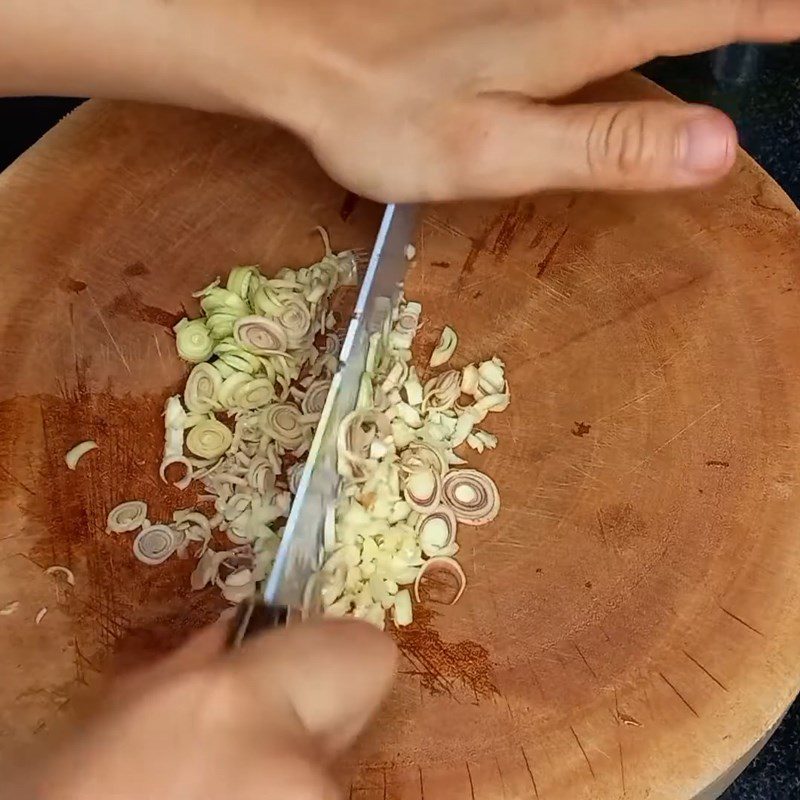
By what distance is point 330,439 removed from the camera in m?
0.78

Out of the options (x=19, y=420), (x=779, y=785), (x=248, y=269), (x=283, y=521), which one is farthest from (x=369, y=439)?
(x=779, y=785)

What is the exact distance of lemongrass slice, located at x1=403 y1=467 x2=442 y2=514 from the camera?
2.68ft

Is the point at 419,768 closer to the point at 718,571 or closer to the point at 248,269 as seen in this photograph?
the point at 718,571

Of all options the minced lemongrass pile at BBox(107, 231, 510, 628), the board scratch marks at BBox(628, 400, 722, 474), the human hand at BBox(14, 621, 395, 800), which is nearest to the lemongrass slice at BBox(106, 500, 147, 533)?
the minced lemongrass pile at BBox(107, 231, 510, 628)

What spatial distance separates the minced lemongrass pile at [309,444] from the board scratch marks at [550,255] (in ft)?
0.35

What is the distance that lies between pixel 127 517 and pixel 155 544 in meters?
0.03

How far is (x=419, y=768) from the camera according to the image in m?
0.69

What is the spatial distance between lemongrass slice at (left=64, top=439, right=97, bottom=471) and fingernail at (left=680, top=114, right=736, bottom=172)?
0.55 m

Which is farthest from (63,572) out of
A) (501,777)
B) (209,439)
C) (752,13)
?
(752,13)

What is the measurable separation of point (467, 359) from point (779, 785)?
59 cm

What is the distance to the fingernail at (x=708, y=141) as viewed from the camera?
72 cm

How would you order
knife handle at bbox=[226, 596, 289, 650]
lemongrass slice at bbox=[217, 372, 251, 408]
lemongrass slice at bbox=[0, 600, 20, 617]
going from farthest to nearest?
lemongrass slice at bbox=[217, 372, 251, 408] < lemongrass slice at bbox=[0, 600, 20, 617] < knife handle at bbox=[226, 596, 289, 650]

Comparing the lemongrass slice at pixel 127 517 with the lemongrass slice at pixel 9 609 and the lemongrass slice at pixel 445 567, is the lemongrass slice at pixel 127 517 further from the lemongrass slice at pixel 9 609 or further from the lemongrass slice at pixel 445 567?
the lemongrass slice at pixel 445 567

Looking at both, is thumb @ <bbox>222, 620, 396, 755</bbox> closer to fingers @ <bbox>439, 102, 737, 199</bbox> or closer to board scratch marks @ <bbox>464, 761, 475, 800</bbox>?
board scratch marks @ <bbox>464, 761, 475, 800</bbox>
